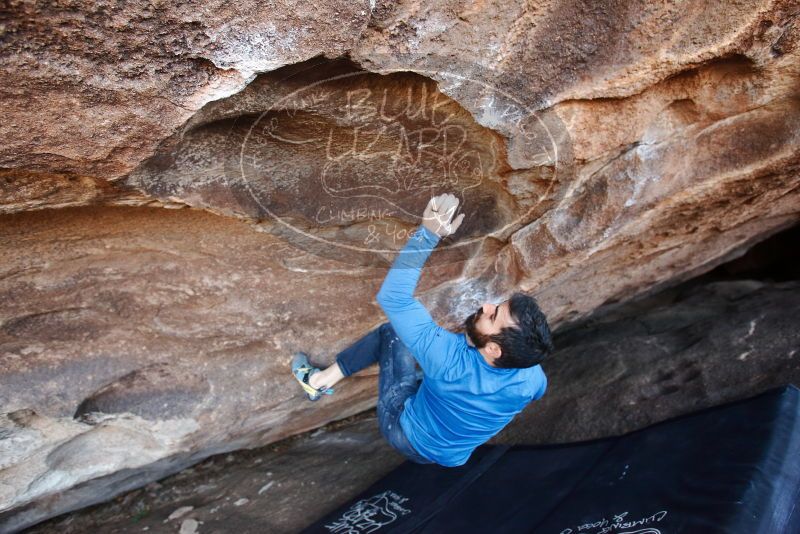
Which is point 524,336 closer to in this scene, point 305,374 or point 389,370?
point 389,370

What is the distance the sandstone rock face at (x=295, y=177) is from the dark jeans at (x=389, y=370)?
167mm

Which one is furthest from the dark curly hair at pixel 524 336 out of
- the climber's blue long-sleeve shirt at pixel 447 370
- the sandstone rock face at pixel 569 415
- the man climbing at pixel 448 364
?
the sandstone rock face at pixel 569 415

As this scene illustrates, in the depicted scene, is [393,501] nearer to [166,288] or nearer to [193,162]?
[166,288]

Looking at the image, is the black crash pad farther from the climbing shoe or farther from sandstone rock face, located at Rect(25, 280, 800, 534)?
the climbing shoe

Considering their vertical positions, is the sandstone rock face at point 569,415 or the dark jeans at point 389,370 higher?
the dark jeans at point 389,370

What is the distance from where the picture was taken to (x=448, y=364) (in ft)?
5.09

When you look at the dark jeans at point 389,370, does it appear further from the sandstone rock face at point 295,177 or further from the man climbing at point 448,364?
the sandstone rock face at point 295,177

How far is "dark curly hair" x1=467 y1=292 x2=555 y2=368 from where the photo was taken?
4.63 feet

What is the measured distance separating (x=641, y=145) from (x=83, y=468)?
2263 mm

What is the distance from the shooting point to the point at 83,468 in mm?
2006

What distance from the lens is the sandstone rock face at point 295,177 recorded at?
1.09 m

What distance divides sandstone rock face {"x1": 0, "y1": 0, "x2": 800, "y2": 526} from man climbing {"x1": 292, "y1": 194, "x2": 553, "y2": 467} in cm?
28

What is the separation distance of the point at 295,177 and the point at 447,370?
2.37 feet

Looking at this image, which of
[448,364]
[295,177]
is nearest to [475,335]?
[448,364]
